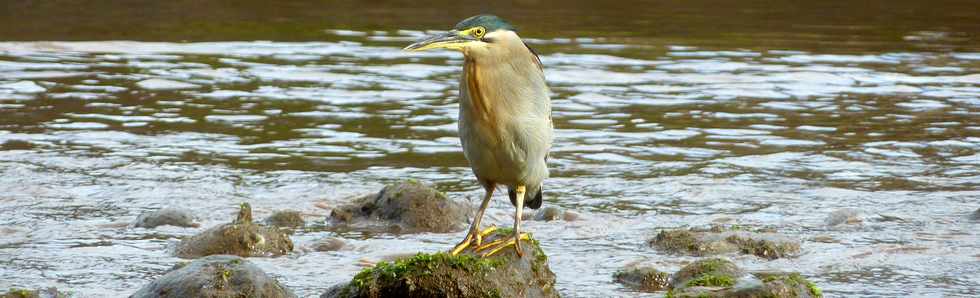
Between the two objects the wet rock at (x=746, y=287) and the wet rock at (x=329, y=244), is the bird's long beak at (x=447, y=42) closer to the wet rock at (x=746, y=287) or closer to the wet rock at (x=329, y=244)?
the wet rock at (x=746, y=287)

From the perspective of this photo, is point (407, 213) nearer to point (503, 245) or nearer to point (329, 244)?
point (329, 244)

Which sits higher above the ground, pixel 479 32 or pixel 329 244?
pixel 479 32

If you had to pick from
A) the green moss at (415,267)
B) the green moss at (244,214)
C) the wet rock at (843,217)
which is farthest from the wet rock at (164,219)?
the wet rock at (843,217)

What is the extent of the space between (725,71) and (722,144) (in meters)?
4.09

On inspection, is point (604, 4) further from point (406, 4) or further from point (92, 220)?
point (92, 220)

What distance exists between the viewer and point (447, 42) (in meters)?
6.55

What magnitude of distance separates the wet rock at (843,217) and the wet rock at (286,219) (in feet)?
10.5

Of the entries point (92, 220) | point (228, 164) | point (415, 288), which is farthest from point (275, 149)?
point (415, 288)

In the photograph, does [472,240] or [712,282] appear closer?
→ [712,282]

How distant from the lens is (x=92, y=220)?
392 inches

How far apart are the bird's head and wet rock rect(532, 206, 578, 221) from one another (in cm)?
338

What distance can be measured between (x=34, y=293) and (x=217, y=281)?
3.86 ft

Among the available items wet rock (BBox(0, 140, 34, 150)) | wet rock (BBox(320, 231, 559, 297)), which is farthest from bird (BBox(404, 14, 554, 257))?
wet rock (BBox(0, 140, 34, 150))

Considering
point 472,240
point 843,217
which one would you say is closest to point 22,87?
point 843,217
